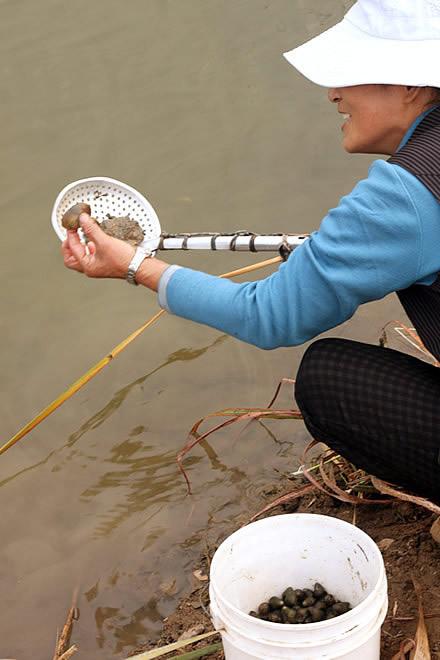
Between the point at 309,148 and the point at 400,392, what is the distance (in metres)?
1.99

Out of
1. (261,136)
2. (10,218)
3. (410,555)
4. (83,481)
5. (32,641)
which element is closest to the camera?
(410,555)

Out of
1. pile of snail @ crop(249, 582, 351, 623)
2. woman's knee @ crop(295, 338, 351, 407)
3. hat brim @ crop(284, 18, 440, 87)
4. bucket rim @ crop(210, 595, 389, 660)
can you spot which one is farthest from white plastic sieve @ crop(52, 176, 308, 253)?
bucket rim @ crop(210, 595, 389, 660)

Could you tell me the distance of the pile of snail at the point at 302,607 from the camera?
6.03 ft

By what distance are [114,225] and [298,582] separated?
2.95 ft

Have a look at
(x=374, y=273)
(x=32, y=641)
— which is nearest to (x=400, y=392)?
(x=374, y=273)

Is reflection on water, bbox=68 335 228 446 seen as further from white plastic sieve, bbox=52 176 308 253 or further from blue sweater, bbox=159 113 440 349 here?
blue sweater, bbox=159 113 440 349

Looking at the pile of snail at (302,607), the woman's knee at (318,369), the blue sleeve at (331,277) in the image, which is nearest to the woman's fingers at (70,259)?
the blue sleeve at (331,277)

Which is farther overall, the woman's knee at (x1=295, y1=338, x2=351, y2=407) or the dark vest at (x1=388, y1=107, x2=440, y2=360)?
the woman's knee at (x1=295, y1=338, x2=351, y2=407)

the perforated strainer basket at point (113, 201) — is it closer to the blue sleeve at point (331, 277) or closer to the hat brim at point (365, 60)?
the blue sleeve at point (331, 277)

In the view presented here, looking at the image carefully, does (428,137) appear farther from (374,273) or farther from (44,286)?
(44,286)

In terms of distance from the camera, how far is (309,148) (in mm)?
3691

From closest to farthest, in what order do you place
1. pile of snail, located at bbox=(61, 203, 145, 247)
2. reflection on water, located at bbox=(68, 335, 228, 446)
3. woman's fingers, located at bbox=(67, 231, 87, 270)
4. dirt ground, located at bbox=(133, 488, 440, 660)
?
dirt ground, located at bbox=(133, 488, 440, 660)
woman's fingers, located at bbox=(67, 231, 87, 270)
pile of snail, located at bbox=(61, 203, 145, 247)
reflection on water, located at bbox=(68, 335, 228, 446)

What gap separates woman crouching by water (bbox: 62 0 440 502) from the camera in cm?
168

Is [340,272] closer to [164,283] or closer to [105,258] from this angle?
[164,283]
